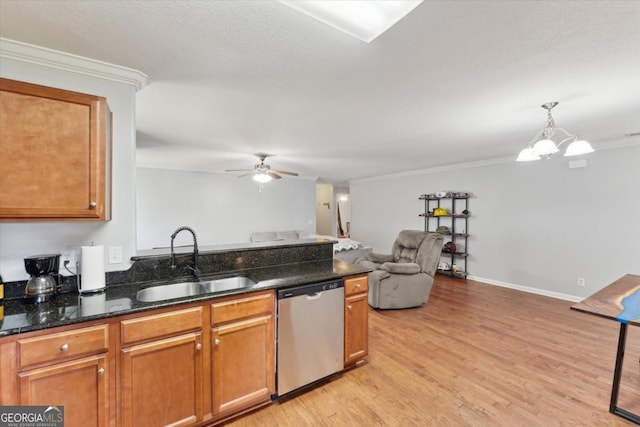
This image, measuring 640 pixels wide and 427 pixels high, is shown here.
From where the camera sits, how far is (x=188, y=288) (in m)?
2.10

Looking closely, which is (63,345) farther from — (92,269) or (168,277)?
(168,277)

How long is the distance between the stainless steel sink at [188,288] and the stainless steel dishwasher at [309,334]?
0.37 metres

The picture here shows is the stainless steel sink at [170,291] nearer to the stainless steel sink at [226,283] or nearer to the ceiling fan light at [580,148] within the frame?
the stainless steel sink at [226,283]

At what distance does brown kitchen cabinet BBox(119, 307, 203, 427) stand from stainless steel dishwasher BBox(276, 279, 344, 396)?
59 centimetres

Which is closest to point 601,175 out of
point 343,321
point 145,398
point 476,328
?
point 476,328

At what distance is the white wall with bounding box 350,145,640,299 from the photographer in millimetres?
3893

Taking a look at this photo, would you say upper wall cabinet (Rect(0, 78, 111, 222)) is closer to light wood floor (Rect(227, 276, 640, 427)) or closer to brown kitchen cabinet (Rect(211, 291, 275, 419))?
brown kitchen cabinet (Rect(211, 291, 275, 419))

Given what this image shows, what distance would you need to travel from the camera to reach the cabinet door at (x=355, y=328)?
2367mm

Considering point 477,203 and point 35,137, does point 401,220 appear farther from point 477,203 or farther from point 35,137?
point 35,137

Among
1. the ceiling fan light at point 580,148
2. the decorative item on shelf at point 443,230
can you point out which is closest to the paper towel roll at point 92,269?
the ceiling fan light at point 580,148

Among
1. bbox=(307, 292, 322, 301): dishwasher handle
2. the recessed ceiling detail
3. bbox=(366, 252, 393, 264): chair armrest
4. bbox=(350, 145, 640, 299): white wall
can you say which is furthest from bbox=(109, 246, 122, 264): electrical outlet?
bbox=(350, 145, 640, 299): white wall

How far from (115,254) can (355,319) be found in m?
1.99

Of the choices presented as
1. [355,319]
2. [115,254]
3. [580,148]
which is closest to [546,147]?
[580,148]

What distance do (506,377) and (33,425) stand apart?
3.28 metres
